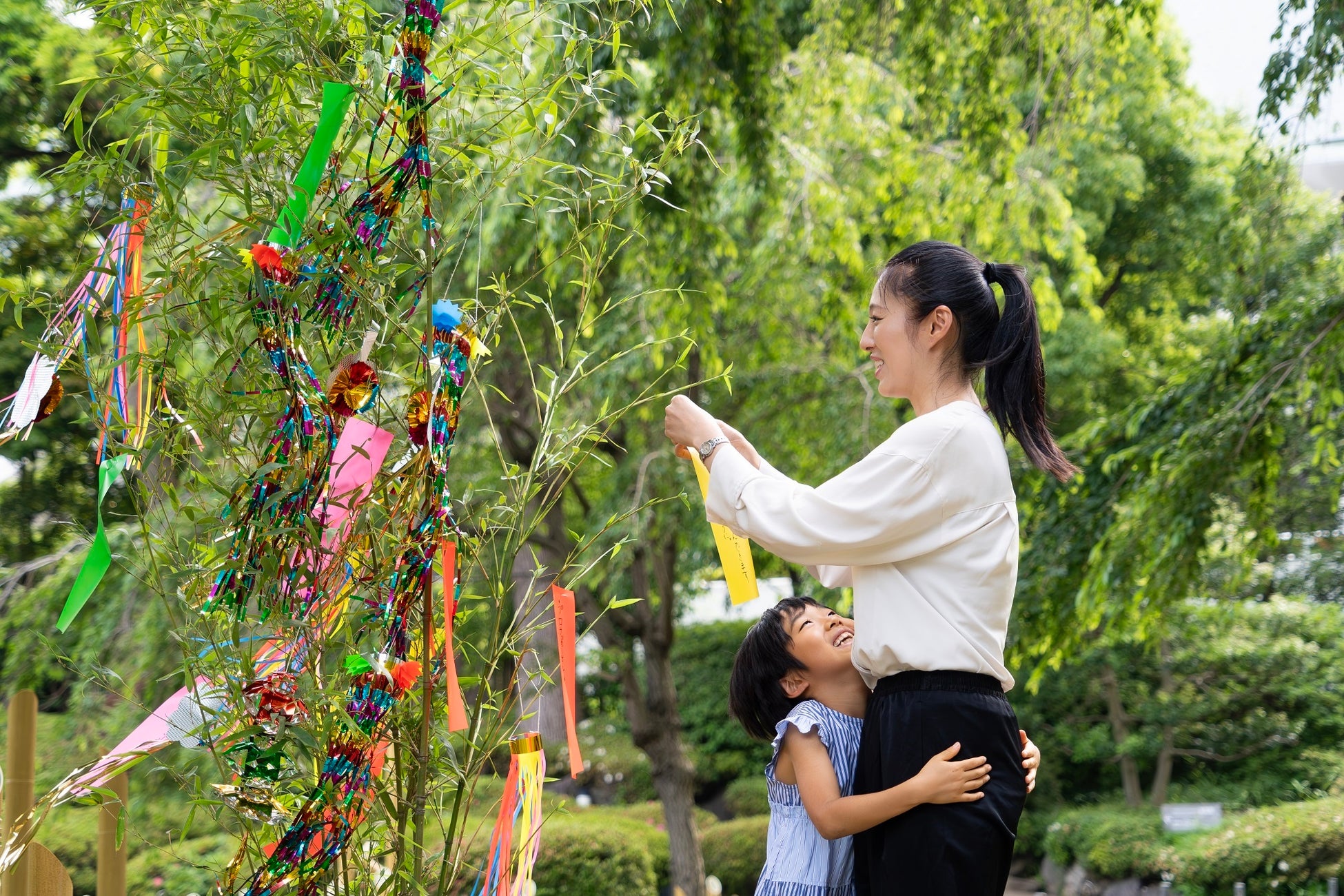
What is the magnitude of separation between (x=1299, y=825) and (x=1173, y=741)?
1.75 metres

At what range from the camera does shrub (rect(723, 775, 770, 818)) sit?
832 cm

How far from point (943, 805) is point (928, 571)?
24 cm

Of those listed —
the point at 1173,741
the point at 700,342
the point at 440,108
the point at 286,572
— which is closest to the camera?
the point at 286,572

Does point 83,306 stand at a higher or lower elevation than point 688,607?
higher

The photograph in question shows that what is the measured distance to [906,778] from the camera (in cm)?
120

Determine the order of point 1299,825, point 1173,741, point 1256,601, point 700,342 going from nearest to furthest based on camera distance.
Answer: point 700,342 → point 1299,825 → point 1173,741 → point 1256,601

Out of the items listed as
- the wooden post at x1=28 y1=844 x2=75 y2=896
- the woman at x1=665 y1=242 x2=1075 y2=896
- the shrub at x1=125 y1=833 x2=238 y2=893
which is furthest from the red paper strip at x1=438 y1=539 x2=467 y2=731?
the shrub at x1=125 y1=833 x2=238 y2=893

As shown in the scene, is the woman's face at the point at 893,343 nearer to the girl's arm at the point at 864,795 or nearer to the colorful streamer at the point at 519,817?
the girl's arm at the point at 864,795

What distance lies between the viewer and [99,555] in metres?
1.09

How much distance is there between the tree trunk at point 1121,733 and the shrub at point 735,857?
2.62m

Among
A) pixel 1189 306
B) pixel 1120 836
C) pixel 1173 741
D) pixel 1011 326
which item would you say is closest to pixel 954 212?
pixel 1011 326

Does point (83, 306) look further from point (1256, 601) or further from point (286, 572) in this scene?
point (1256, 601)

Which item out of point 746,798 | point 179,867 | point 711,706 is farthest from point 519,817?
point 711,706

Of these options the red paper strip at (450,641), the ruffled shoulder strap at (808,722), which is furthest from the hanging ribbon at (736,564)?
the red paper strip at (450,641)
